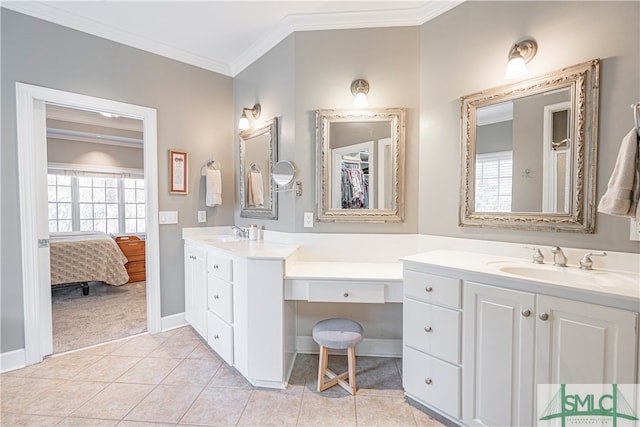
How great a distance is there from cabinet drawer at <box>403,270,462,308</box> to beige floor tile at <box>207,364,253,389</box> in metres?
1.26

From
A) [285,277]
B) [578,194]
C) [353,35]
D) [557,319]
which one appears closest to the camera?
[557,319]

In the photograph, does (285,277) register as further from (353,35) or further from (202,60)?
(202,60)

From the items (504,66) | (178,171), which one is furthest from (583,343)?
(178,171)

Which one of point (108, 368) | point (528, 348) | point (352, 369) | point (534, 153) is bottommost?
point (108, 368)

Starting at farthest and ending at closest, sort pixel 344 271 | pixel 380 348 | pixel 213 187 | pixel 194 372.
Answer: pixel 213 187
pixel 380 348
pixel 194 372
pixel 344 271

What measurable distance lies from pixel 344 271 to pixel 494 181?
1148 mm

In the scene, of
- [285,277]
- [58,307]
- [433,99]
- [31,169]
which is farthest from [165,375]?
[433,99]

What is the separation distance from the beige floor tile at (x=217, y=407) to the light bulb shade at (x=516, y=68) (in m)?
2.53

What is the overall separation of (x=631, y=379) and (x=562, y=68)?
1.52m

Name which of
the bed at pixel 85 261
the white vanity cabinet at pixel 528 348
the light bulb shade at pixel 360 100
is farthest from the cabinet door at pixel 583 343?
the bed at pixel 85 261

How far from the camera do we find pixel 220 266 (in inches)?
86.4

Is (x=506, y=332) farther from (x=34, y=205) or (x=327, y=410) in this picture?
(x=34, y=205)

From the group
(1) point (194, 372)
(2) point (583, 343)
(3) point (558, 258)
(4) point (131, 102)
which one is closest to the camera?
(2) point (583, 343)

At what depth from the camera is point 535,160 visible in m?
1.71
